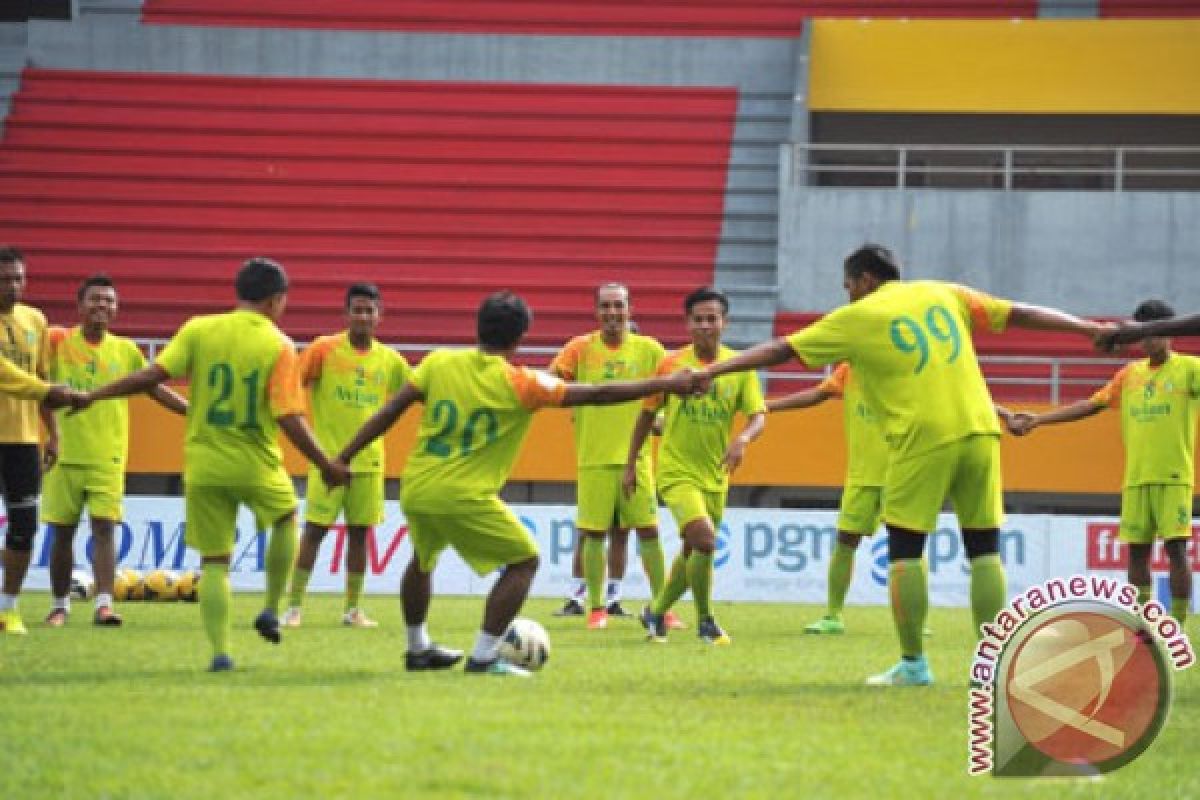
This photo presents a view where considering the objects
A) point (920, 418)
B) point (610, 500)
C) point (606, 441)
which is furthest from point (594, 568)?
point (920, 418)

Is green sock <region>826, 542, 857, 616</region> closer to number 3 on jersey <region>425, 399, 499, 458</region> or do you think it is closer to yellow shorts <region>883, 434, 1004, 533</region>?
yellow shorts <region>883, 434, 1004, 533</region>

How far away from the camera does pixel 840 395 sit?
15.0 meters

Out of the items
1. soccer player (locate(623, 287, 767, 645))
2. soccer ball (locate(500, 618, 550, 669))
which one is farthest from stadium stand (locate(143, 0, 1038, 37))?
soccer ball (locate(500, 618, 550, 669))

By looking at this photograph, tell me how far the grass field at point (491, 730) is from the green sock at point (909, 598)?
0.28m

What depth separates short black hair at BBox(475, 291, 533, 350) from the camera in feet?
30.6

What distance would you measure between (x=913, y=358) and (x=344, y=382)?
622 centimetres

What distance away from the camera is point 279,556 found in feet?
35.1

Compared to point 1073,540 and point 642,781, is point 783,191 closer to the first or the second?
point 1073,540

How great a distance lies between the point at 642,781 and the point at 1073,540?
15.4 m

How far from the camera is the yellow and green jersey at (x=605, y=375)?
48.4 ft

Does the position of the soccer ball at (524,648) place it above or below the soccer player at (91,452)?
below

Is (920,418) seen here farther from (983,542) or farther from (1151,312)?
(1151,312)

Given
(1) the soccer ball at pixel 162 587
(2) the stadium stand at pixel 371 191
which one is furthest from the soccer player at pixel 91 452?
(2) the stadium stand at pixel 371 191

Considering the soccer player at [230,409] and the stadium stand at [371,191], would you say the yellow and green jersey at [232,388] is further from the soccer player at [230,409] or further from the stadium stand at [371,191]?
the stadium stand at [371,191]
